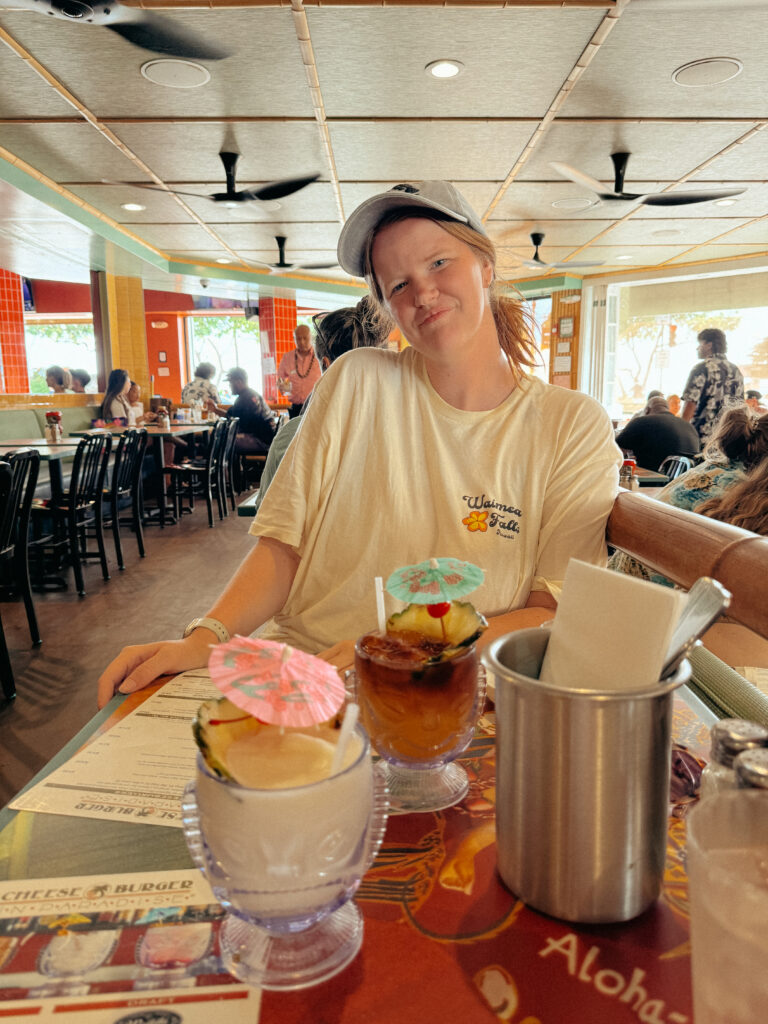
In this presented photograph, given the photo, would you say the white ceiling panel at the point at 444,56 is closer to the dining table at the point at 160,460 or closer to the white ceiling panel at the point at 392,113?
the white ceiling panel at the point at 392,113

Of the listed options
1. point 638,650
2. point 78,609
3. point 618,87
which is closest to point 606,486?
point 638,650

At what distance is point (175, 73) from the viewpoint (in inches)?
156

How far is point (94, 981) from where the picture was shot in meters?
0.46

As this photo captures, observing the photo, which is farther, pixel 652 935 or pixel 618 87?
pixel 618 87

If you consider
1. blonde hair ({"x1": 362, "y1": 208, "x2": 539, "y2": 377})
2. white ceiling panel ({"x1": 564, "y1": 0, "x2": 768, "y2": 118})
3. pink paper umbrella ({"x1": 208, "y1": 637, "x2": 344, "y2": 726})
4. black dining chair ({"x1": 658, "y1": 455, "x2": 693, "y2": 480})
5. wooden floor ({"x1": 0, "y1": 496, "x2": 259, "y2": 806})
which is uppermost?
white ceiling panel ({"x1": 564, "y1": 0, "x2": 768, "y2": 118})

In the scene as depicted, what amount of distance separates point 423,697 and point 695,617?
0.26 meters

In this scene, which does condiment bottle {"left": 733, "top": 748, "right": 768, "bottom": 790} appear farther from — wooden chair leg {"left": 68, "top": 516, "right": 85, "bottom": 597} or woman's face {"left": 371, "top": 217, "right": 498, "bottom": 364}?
wooden chair leg {"left": 68, "top": 516, "right": 85, "bottom": 597}

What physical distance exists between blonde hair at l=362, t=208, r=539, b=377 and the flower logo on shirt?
0.31 metres

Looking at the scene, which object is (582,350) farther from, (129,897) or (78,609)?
(129,897)

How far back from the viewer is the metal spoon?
444 mm

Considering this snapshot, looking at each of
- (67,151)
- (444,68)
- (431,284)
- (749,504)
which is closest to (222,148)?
(67,151)

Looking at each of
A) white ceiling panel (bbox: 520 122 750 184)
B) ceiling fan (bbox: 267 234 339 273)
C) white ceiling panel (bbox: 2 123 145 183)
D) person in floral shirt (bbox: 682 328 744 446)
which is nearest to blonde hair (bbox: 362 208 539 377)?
white ceiling panel (bbox: 520 122 750 184)

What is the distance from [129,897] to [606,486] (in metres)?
0.90

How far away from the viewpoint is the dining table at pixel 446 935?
0.43 meters
